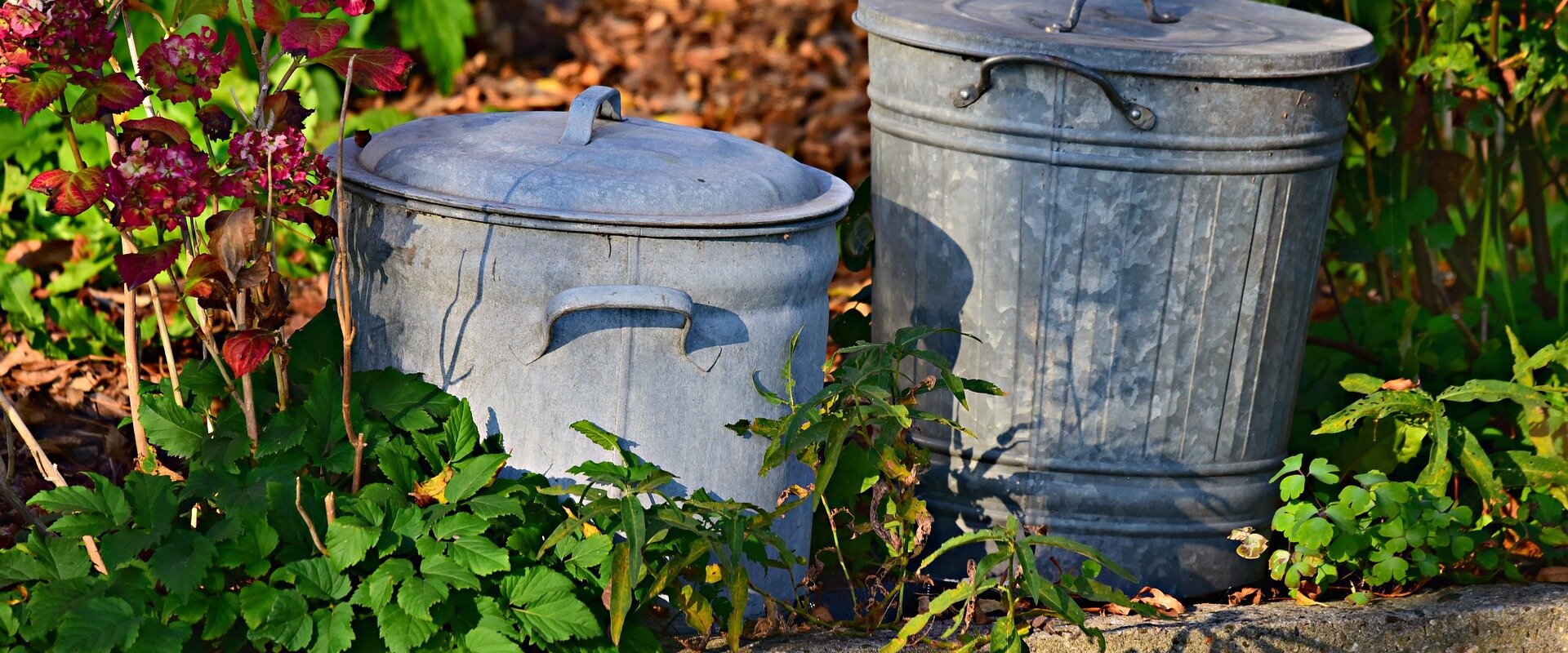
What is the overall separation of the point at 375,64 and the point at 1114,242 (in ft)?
3.88

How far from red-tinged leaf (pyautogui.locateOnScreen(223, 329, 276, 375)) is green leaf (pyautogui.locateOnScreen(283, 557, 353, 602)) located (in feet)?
0.88

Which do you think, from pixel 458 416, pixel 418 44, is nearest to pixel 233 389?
pixel 458 416

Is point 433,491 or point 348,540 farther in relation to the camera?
point 433,491

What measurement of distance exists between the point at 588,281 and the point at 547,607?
0.46 m

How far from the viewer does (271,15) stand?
6.28 feet

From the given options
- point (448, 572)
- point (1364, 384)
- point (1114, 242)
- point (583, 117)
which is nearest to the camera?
point (448, 572)

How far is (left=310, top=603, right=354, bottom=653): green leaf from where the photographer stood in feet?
5.78

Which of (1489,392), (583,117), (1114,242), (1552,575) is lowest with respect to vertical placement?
(1552,575)

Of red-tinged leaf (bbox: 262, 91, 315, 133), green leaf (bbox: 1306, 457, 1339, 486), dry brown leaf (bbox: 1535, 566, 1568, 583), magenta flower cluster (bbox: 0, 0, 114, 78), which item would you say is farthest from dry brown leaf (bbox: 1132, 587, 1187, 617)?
magenta flower cluster (bbox: 0, 0, 114, 78)

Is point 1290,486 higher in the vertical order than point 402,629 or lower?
lower

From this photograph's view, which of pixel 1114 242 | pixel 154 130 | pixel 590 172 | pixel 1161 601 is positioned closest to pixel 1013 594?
pixel 1161 601

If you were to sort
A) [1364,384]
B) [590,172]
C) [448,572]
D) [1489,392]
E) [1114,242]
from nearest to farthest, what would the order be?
[448,572], [590,172], [1114,242], [1489,392], [1364,384]

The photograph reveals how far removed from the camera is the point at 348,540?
5.98ft

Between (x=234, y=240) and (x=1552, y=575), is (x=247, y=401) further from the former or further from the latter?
(x=1552, y=575)
